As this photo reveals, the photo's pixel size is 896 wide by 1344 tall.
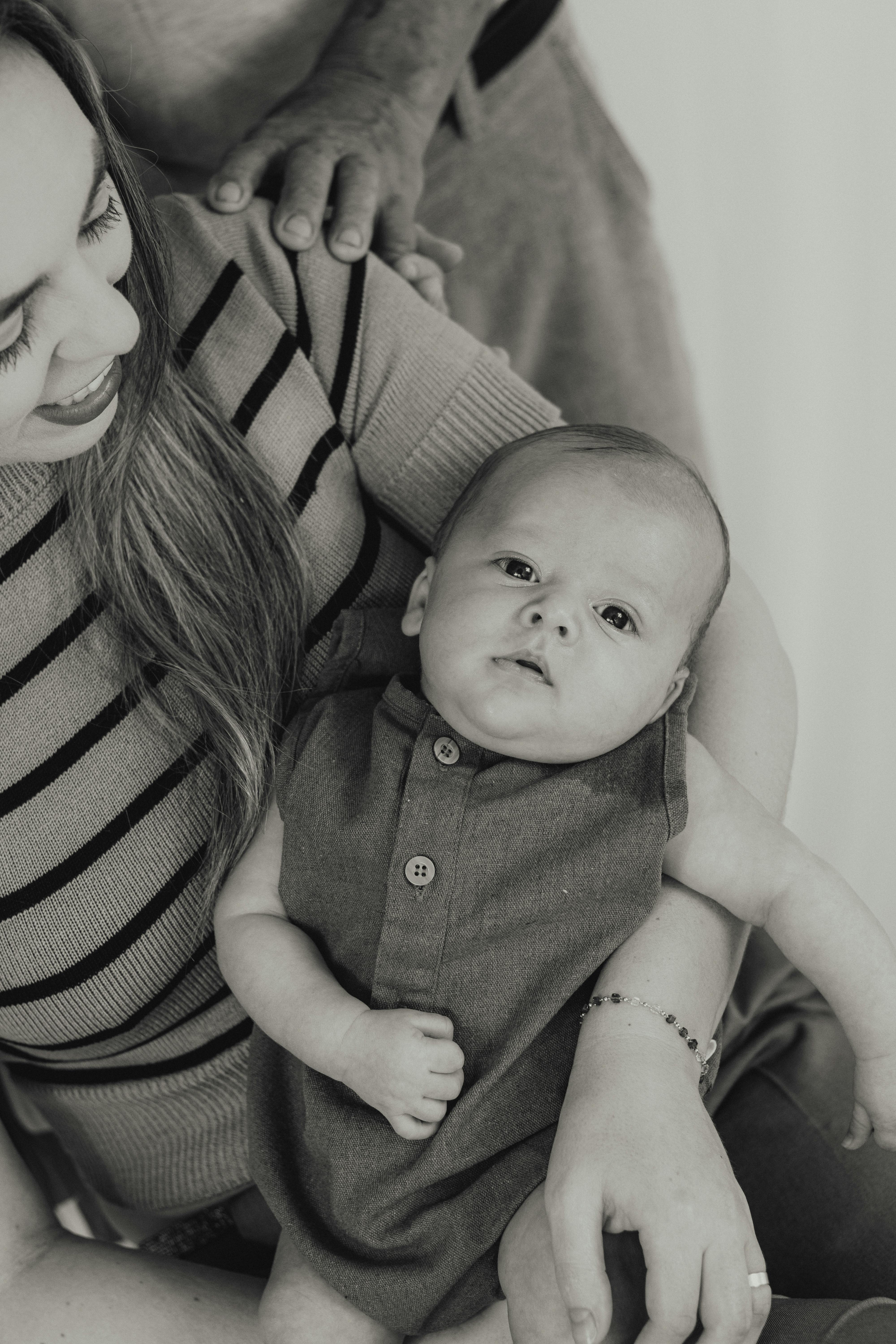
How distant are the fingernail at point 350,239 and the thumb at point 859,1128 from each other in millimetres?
888

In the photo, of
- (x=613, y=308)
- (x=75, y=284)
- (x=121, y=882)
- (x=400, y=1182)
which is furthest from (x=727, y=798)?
(x=613, y=308)

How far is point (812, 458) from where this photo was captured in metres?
2.14

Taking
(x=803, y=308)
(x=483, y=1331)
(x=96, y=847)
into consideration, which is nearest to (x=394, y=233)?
(x=96, y=847)

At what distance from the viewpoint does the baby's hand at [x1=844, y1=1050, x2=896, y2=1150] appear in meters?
0.89

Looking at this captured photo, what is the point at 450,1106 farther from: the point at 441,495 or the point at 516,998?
the point at 441,495

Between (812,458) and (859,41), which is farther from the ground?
(859,41)

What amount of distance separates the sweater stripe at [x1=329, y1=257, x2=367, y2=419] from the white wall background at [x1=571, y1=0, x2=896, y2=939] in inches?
49.3

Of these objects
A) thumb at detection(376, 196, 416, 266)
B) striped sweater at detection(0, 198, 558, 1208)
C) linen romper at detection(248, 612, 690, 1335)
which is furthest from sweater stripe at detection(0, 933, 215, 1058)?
thumb at detection(376, 196, 416, 266)

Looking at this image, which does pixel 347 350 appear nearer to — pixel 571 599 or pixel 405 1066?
pixel 571 599

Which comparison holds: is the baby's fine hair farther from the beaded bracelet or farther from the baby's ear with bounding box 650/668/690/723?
the beaded bracelet

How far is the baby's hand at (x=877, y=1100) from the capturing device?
2.93 feet

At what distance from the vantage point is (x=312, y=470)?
1.09 meters

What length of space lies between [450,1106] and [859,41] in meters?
2.00

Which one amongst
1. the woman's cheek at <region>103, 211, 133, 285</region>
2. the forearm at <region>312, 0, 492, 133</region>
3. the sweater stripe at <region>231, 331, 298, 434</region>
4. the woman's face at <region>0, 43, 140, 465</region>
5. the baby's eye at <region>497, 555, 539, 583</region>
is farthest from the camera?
the forearm at <region>312, 0, 492, 133</region>
